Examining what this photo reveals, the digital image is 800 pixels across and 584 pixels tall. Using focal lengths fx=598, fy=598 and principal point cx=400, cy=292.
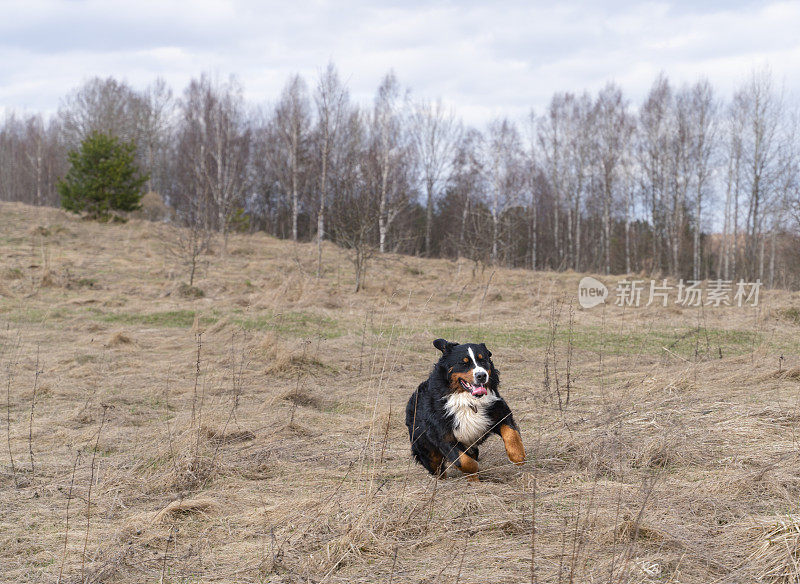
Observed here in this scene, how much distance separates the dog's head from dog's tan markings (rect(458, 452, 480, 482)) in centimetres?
41

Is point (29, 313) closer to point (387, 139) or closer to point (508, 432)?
point (508, 432)

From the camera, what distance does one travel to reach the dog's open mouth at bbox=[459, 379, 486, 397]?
3793 millimetres

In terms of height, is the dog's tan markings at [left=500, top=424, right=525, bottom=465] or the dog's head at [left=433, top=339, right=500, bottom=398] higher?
the dog's head at [left=433, top=339, right=500, bottom=398]

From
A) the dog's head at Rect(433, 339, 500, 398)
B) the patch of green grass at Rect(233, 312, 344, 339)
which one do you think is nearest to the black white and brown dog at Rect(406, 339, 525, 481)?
the dog's head at Rect(433, 339, 500, 398)

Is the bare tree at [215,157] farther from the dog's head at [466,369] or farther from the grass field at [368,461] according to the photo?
the dog's head at [466,369]

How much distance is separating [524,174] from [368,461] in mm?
32160

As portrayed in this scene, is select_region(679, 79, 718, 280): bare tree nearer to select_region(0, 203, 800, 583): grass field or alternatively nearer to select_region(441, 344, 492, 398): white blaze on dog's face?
select_region(0, 203, 800, 583): grass field

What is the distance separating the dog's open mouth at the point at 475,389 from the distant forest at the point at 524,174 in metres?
15.8

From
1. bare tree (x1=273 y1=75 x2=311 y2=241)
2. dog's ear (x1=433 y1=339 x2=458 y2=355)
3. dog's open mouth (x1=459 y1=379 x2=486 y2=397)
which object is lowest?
dog's open mouth (x1=459 y1=379 x2=486 y2=397)

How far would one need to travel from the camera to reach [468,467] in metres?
3.86

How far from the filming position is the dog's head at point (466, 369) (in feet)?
12.5

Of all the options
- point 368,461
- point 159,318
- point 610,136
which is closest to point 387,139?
point 610,136

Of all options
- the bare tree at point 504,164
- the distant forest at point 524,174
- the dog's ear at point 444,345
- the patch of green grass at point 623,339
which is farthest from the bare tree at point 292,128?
the dog's ear at point 444,345

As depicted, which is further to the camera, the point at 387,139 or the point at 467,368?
the point at 387,139
